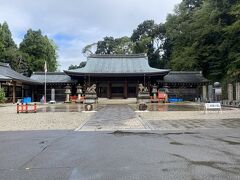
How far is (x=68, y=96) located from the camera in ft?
132

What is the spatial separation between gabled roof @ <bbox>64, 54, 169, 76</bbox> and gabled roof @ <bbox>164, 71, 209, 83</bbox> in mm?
2844

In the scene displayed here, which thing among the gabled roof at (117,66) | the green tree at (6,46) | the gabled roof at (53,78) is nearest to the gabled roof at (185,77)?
the gabled roof at (117,66)

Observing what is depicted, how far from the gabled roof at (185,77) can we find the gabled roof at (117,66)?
2844 mm

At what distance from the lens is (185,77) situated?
143 feet

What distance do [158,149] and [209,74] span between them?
1538 inches

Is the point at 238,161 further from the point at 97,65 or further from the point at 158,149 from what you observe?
the point at 97,65

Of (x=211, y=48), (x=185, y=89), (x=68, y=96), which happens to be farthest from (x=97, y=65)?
(x=211, y=48)

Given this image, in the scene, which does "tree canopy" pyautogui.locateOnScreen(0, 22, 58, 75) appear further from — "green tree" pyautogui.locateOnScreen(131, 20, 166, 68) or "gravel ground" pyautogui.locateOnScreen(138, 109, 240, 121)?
"gravel ground" pyautogui.locateOnScreen(138, 109, 240, 121)

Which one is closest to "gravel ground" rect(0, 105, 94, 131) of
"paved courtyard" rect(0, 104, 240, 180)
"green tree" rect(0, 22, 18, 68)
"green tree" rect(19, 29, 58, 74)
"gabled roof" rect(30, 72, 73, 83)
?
"paved courtyard" rect(0, 104, 240, 180)

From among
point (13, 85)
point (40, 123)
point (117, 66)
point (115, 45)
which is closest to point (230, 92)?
point (117, 66)

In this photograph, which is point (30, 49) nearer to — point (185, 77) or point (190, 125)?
point (185, 77)

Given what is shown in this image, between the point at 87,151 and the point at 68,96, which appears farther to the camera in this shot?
the point at 68,96

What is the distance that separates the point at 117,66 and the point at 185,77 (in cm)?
1000

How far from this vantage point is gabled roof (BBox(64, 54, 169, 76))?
39625mm
